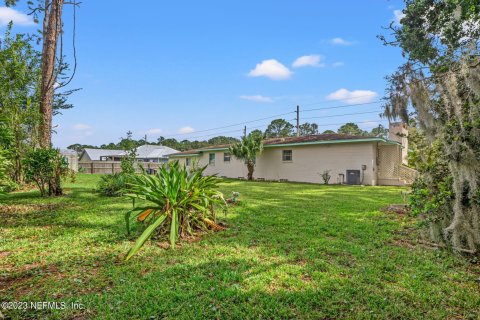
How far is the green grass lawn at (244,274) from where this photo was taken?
6.84 feet

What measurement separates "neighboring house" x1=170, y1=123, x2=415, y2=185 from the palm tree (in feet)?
3.60

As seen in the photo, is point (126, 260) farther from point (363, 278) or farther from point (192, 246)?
point (363, 278)

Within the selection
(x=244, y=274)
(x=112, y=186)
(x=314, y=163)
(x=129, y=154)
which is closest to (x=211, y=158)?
(x=314, y=163)

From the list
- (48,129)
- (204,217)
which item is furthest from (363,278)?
(48,129)

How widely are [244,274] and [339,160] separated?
44.6 ft

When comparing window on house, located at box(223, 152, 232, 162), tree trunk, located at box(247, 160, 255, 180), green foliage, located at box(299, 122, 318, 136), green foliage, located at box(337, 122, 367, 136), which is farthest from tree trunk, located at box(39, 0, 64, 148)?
green foliage, located at box(299, 122, 318, 136)

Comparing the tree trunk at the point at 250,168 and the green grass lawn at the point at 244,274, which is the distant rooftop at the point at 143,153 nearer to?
the tree trunk at the point at 250,168

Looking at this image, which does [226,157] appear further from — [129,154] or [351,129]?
[351,129]

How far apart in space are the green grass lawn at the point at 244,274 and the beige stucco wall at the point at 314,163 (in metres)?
10.2

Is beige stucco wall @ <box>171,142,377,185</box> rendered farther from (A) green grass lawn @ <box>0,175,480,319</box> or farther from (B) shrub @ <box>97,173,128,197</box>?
(A) green grass lawn @ <box>0,175,480,319</box>

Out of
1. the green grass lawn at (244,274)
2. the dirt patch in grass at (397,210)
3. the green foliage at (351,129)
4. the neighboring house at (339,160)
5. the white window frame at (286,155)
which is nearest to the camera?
the green grass lawn at (244,274)

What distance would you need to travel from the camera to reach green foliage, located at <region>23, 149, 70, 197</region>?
711 cm

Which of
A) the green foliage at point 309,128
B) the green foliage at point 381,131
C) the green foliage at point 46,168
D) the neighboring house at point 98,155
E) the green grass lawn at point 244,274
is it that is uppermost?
the green foliage at point 309,128

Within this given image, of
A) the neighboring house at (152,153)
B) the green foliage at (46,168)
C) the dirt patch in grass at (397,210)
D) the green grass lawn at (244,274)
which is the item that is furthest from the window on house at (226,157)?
the neighboring house at (152,153)
